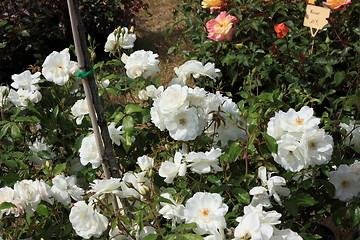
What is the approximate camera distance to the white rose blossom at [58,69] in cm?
176

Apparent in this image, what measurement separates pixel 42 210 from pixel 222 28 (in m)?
1.69

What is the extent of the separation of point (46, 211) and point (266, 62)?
172 cm

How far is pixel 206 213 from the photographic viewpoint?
1.25m

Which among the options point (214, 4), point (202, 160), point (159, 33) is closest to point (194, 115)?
point (202, 160)

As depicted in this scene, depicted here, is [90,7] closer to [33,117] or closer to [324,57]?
[324,57]

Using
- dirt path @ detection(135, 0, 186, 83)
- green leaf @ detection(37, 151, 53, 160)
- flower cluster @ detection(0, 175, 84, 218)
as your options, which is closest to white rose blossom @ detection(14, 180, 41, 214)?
flower cluster @ detection(0, 175, 84, 218)

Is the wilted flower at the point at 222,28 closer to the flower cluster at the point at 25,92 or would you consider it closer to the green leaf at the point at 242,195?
the flower cluster at the point at 25,92

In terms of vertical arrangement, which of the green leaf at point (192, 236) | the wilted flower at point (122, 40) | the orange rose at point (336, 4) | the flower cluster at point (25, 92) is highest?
the wilted flower at point (122, 40)

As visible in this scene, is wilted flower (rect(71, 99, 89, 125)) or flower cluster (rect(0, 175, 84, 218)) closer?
flower cluster (rect(0, 175, 84, 218))

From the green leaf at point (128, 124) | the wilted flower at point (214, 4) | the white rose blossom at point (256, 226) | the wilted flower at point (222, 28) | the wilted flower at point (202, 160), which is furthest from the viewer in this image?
the wilted flower at point (214, 4)

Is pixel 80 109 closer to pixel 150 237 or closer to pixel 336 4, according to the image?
pixel 150 237

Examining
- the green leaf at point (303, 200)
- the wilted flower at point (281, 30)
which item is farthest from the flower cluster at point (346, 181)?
the wilted flower at point (281, 30)

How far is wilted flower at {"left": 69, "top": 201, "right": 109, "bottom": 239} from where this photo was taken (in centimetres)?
132

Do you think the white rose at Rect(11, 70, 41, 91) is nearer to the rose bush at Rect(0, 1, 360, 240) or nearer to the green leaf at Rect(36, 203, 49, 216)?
the rose bush at Rect(0, 1, 360, 240)
